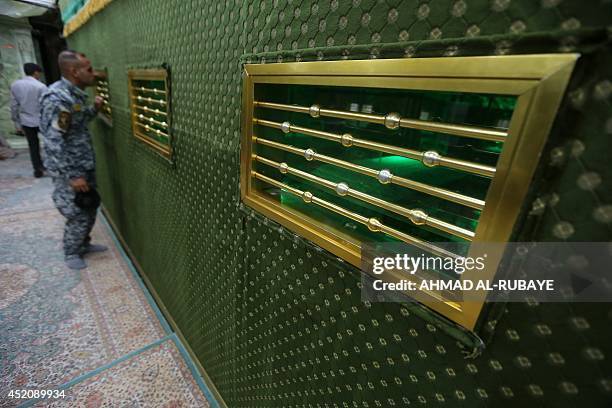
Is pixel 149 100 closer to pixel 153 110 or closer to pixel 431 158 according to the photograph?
pixel 153 110

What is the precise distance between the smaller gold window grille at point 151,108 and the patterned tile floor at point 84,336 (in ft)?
4.40

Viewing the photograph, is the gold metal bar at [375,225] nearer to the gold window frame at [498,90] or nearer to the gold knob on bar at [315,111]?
the gold window frame at [498,90]

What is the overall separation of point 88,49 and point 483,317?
425 cm

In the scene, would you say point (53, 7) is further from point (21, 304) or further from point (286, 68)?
point (286, 68)

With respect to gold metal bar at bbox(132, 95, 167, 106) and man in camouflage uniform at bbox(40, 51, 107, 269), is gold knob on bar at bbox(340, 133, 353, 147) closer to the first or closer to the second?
gold metal bar at bbox(132, 95, 167, 106)

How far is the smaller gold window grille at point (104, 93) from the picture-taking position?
2643 millimetres

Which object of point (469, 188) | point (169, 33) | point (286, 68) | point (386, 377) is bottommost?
point (386, 377)

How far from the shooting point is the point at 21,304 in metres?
2.10

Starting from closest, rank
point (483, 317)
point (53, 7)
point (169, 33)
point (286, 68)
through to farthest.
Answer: point (483, 317) → point (286, 68) → point (169, 33) → point (53, 7)

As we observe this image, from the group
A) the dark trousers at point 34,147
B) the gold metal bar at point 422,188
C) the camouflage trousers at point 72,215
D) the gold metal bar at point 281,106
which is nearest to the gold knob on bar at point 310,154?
the gold metal bar at point 422,188

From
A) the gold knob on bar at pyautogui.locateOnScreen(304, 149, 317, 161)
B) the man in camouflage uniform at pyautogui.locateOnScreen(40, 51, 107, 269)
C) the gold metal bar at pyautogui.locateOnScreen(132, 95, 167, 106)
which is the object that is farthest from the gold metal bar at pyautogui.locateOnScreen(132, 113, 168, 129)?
the gold knob on bar at pyautogui.locateOnScreen(304, 149, 317, 161)

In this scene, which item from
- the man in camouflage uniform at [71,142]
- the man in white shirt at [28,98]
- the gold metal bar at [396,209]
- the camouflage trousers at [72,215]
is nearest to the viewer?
the gold metal bar at [396,209]

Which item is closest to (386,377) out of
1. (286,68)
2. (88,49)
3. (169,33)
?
(286,68)

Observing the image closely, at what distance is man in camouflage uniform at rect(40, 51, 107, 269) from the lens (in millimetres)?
2139
